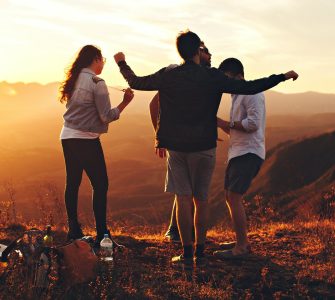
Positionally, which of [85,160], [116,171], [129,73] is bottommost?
[116,171]

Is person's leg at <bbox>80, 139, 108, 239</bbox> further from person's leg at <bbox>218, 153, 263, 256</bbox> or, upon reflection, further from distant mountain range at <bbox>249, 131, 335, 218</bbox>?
distant mountain range at <bbox>249, 131, 335, 218</bbox>

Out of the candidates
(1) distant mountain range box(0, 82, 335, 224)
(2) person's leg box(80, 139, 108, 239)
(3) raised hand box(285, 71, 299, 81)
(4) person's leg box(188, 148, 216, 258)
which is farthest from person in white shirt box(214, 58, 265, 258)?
(1) distant mountain range box(0, 82, 335, 224)

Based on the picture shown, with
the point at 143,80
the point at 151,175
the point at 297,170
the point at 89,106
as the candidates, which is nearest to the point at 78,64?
the point at 89,106

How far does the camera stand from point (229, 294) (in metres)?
4.57

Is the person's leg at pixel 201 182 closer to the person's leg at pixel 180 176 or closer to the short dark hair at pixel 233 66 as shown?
the person's leg at pixel 180 176

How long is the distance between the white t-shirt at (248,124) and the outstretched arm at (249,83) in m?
0.58

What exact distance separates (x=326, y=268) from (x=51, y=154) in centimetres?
7939

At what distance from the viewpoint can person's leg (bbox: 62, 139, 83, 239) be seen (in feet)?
→ 19.0

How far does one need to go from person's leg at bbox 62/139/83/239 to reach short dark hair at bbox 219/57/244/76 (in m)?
1.65

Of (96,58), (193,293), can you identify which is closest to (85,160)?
(96,58)

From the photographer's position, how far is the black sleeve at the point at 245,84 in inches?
191

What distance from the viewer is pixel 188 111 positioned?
5016 millimetres

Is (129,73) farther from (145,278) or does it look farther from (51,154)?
(51,154)

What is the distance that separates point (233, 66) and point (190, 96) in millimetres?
740
